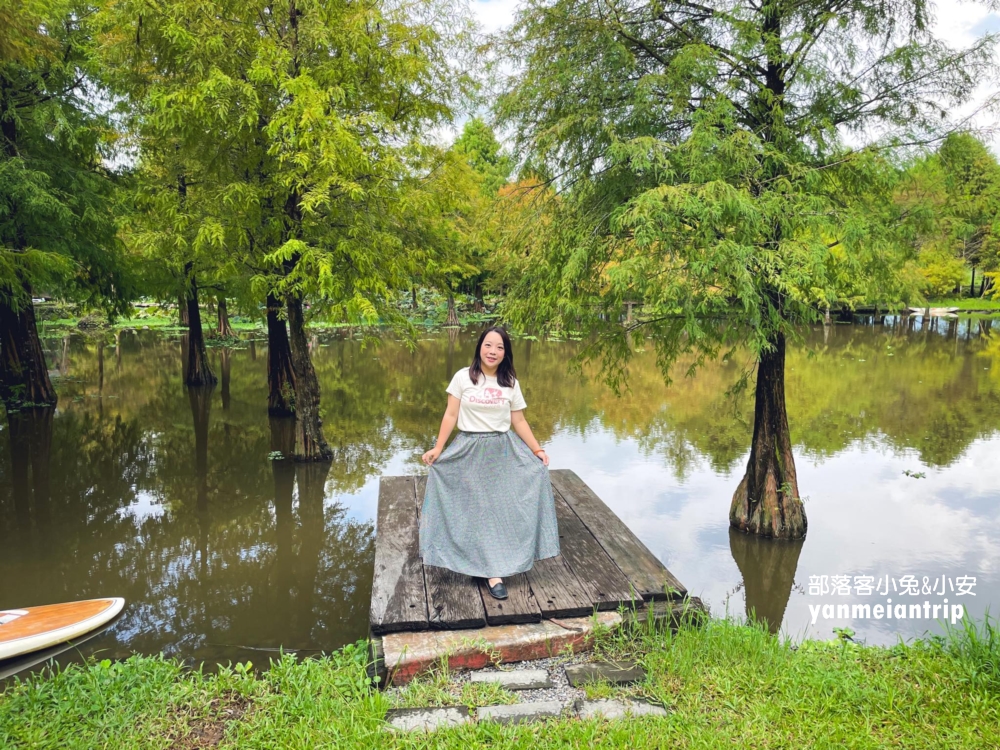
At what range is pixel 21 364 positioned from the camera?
14.8 meters

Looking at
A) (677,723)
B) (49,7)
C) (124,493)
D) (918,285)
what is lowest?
(124,493)

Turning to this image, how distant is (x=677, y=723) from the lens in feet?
10.4

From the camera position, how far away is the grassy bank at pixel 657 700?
10.0ft

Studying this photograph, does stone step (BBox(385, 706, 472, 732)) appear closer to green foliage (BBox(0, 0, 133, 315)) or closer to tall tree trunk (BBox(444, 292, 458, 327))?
green foliage (BBox(0, 0, 133, 315))

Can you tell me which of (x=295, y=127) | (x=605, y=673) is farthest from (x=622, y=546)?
(x=295, y=127)

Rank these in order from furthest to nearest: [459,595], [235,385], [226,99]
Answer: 1. [235,385]
2. [226,99]
3. [459,595]

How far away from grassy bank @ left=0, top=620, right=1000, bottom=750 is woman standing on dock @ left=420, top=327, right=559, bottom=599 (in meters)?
0.83

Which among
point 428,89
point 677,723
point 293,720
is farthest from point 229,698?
point 428,89

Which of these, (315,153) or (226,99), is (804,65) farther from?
(226,99)

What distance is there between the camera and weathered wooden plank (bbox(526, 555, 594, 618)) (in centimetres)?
407

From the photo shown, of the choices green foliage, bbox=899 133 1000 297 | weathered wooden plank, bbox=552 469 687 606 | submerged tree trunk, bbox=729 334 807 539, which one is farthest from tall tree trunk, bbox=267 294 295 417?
green foliage, bbox=899 133 1000 297

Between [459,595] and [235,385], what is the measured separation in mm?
15530

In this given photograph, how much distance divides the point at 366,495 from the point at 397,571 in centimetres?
479

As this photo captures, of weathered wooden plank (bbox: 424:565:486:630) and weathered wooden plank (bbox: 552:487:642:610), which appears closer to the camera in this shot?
weathered wooden plank (bbox: 424:565:486:630)
